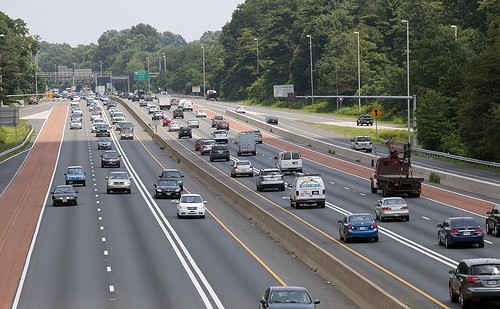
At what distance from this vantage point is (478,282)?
23516mm

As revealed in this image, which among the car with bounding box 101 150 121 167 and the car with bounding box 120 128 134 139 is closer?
the car with bounding box 101 150 121 167

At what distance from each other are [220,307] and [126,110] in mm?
128881

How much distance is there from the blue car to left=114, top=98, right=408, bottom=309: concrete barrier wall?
260cm

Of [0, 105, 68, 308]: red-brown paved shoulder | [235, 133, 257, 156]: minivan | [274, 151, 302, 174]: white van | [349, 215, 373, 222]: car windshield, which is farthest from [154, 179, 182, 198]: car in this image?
[235, 133, 257, 156]: minivan

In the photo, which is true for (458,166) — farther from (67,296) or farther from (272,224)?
(67,296)

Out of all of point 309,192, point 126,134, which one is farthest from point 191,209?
point 126,134

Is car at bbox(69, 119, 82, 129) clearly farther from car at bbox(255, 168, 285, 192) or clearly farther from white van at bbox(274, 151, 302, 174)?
car at bbox(255, 168, 285, 192)

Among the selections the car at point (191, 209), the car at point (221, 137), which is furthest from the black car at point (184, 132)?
the car at point (191, 209)

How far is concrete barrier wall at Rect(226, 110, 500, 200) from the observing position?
180 feet

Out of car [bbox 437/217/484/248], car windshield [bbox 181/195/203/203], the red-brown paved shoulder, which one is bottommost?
the red-brown paved shoulder

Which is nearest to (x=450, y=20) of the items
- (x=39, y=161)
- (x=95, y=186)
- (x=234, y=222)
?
(x=39, y=161)

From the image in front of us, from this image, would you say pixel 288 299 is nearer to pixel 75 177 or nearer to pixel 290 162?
pixel 75 177

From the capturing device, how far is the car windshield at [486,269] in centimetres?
2369

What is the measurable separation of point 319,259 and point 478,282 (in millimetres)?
9263
